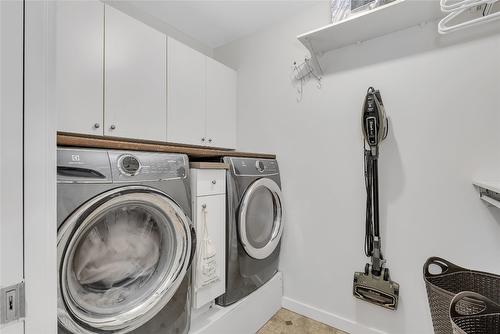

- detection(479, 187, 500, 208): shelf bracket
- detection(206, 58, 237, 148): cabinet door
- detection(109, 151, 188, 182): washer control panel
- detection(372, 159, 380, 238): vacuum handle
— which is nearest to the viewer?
detection(109, 151, 188, 182): washer control panel

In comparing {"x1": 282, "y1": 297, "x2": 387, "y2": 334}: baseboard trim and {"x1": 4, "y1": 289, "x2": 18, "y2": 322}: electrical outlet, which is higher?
{"x1": 4, "y1": 289, "x2": 18, "y2": 322}: electrical outlet

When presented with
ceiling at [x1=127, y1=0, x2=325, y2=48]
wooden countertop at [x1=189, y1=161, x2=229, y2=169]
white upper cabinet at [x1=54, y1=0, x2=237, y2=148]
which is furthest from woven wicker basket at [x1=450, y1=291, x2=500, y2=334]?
ceiling at [x1=127, y1=0, x2=325, y2=48]

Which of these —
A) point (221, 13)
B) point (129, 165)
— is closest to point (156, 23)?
point (221, 13)

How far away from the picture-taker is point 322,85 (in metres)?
1.82

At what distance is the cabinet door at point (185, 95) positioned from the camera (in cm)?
174

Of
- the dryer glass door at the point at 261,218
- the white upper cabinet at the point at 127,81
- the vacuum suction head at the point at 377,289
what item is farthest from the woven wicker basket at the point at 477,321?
the white upper cabinet at the point at 127,81

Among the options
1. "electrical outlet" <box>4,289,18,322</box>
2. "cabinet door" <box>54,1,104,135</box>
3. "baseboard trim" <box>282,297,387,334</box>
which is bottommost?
"baseboard trim" <box>282,297,387,334</box>

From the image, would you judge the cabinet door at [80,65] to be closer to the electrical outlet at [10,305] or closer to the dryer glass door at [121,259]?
the dryer glass door at [121,259]

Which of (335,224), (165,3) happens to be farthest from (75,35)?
(335,224)

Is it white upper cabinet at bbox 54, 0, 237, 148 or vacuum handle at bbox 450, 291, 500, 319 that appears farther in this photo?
white upper cabinet at bbox 54, 0, 237, 148

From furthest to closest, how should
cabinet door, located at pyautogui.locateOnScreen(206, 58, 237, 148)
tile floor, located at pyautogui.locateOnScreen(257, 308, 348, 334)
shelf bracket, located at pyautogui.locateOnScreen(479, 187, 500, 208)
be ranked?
cabinet door, located at pyautogui.locateOnScreen(206, 58, 237, 148)
tile floor, located at pyautogui.locateOnScreen(257, 308, 348, 334)
shelf bracket, located at pyautogui.locateOnScreen(479, 187, 500, 208)

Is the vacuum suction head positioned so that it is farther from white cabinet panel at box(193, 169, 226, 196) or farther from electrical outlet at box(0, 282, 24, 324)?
electrical outlet at box(0, 282, 24, 324)

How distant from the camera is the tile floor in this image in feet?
5.51

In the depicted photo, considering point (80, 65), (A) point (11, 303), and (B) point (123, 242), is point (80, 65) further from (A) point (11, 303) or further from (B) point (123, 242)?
(A) point (11, 303)
